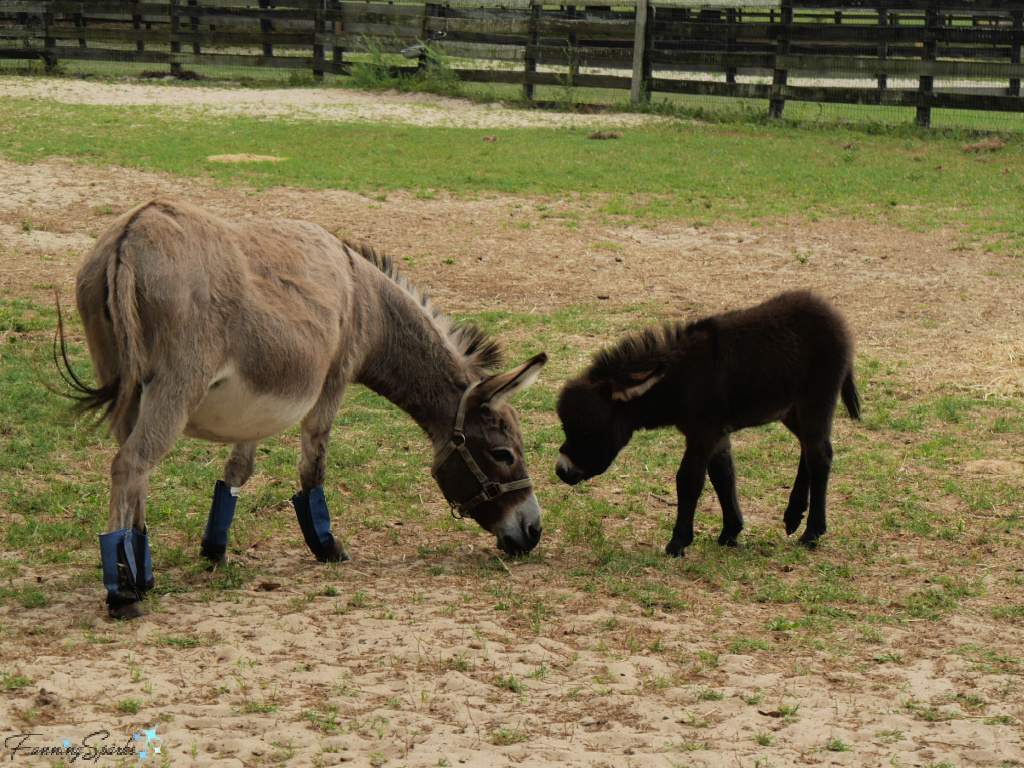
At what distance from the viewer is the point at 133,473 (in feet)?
12.9

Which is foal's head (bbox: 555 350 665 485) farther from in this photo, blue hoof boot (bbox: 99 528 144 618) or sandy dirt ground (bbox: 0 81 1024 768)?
blue hoof boot (bbox: 99 528 144 618)

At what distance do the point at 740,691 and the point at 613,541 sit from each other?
1760 millimetres

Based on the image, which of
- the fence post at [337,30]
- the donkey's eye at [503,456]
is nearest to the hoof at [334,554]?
the donkey's eye at [503,456]

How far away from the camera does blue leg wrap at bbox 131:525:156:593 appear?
13.8ft

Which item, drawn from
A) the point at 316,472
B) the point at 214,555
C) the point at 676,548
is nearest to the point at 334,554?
the point at 316,472

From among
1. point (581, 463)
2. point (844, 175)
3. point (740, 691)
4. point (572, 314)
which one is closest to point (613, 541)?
point (581, 463)

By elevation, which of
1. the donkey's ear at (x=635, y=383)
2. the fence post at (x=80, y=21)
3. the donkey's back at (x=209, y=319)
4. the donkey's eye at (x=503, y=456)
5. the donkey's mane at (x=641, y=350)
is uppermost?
the fence post at (x=80, y=21)

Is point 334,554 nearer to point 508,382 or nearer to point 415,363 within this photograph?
point 415,363

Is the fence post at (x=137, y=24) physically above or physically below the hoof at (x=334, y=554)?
above

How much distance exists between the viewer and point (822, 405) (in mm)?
5375

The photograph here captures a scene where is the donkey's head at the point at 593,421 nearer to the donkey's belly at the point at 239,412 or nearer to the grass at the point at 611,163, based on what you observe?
the donkey's belly at the point at 239,412

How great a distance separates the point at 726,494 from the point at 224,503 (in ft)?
8.61

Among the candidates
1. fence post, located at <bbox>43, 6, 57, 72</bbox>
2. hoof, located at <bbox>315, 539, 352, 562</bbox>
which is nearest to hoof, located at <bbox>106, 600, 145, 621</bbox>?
hoof, located at <bbox>315, 539, 352, 562</bbox>

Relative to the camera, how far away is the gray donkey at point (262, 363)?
13.1 ft
